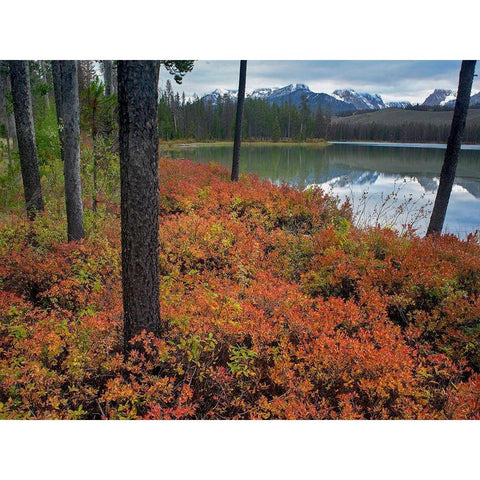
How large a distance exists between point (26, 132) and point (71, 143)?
78.6 inches

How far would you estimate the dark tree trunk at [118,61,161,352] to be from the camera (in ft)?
7.89

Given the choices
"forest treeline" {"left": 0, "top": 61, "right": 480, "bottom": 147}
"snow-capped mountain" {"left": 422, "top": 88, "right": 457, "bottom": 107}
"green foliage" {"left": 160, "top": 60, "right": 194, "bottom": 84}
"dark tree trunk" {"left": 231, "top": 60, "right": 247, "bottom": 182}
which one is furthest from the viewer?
"green foliage" {"left": 160, "top": 60, "right": 194, "bottom": 84}

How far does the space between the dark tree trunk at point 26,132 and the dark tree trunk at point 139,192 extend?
196 inches

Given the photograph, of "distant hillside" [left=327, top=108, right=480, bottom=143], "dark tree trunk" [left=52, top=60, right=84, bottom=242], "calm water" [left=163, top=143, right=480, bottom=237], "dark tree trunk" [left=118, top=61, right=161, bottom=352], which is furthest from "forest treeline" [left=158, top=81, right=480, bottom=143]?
"dark tree trunk" [left=118, top=61, right=161, bottom=352]

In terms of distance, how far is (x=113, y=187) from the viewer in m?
7.35

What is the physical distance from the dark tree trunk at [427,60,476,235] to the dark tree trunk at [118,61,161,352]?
17.6 feet

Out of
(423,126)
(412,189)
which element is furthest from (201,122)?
(412,189)

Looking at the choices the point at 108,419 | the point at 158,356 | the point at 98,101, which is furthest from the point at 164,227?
the point at 108,419

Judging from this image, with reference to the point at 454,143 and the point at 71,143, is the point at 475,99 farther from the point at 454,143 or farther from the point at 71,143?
the point at 71,143

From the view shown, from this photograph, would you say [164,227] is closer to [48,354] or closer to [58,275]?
→ [58,275]

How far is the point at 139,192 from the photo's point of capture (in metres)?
2.59

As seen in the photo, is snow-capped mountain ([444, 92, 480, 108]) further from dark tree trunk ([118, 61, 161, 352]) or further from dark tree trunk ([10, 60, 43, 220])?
dark tree trunk ([10, 60, 43, 220])

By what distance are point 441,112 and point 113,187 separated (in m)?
6.70

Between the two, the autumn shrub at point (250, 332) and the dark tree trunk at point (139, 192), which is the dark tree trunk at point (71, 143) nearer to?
the autumn shrub at point (250, 332)
